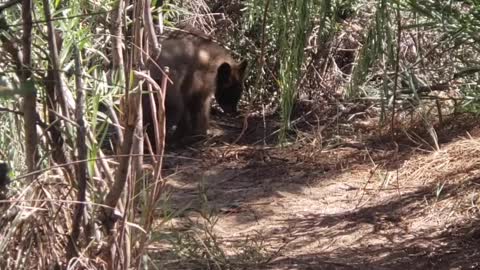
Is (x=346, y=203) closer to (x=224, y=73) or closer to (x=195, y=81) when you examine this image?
(x=195, y=81)

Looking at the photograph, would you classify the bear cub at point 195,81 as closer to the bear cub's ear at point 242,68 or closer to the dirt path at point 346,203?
the bear cub's ear at point 242,68

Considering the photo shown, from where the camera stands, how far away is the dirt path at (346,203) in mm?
5113

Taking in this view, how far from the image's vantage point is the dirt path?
5.11m

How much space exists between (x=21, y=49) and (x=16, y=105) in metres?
0.63

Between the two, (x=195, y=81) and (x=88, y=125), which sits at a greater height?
(x=88, y=125)

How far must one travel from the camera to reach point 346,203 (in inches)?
243

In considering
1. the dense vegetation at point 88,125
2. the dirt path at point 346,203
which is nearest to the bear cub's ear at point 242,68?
the dirt path at point 346,203

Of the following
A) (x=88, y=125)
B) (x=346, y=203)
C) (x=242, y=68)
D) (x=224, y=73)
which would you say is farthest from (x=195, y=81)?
(x=88, y=125)

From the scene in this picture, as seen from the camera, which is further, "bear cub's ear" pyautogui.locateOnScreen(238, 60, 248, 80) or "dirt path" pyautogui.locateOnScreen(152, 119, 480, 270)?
"bear cub's ear" pyautogui.locateOnScreen(238, 60, 248, 80)

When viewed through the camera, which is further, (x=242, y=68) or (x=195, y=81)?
(x=242, y=68)

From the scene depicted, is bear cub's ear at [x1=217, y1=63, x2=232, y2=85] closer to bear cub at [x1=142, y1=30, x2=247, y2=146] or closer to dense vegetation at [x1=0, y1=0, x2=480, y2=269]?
bear cub at [x1=142, y1=30, x2=247, y2=146]

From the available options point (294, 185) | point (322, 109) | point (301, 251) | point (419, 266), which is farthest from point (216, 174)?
point (419, 266)

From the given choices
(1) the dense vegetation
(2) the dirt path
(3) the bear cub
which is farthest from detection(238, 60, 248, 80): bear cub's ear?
(1) the dense vegetation

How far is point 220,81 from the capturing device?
9461mm
